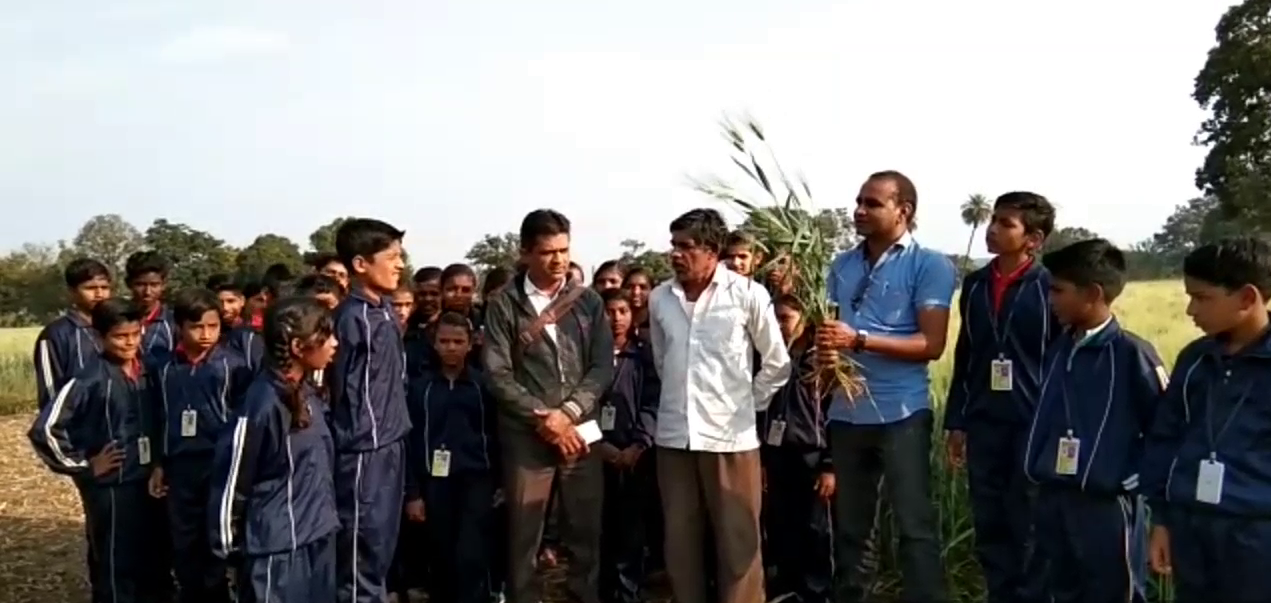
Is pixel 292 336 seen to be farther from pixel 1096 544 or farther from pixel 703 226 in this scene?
pixel 1096 544

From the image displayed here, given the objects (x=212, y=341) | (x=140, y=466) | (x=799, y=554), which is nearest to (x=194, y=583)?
(x=140, y=466)

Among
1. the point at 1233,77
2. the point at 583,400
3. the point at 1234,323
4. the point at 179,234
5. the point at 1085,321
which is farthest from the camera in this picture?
the point at 1233,77

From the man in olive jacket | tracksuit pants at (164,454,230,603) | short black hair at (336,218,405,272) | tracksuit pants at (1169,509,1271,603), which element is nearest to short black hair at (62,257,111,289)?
tracksuit pants at (164,454,230,603)

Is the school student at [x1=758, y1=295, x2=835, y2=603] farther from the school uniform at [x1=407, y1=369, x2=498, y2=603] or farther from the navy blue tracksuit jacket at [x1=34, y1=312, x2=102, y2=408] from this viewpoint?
the navy blue tracksuit jacket at [x1=34, y1=312, x2=102, y2=408]

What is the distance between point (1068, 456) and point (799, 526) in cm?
186

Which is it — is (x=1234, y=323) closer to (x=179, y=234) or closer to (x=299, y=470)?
(x=299, y=470)

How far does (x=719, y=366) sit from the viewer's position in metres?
5.04

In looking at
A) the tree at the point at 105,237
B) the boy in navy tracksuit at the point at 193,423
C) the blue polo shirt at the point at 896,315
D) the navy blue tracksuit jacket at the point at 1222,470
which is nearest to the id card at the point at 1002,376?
Answer: the blue polo shirt at the point at 896,315

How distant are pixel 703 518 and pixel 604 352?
850 mm

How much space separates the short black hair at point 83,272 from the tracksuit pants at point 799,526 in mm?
3492

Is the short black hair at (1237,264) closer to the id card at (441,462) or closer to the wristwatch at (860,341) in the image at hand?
the wristwatch at (860,341)

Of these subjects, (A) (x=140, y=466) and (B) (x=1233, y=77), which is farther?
(B) (x=1233, y=77)

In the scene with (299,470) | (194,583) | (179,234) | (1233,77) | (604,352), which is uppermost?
(1233,77)

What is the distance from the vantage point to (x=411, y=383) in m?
5.77
